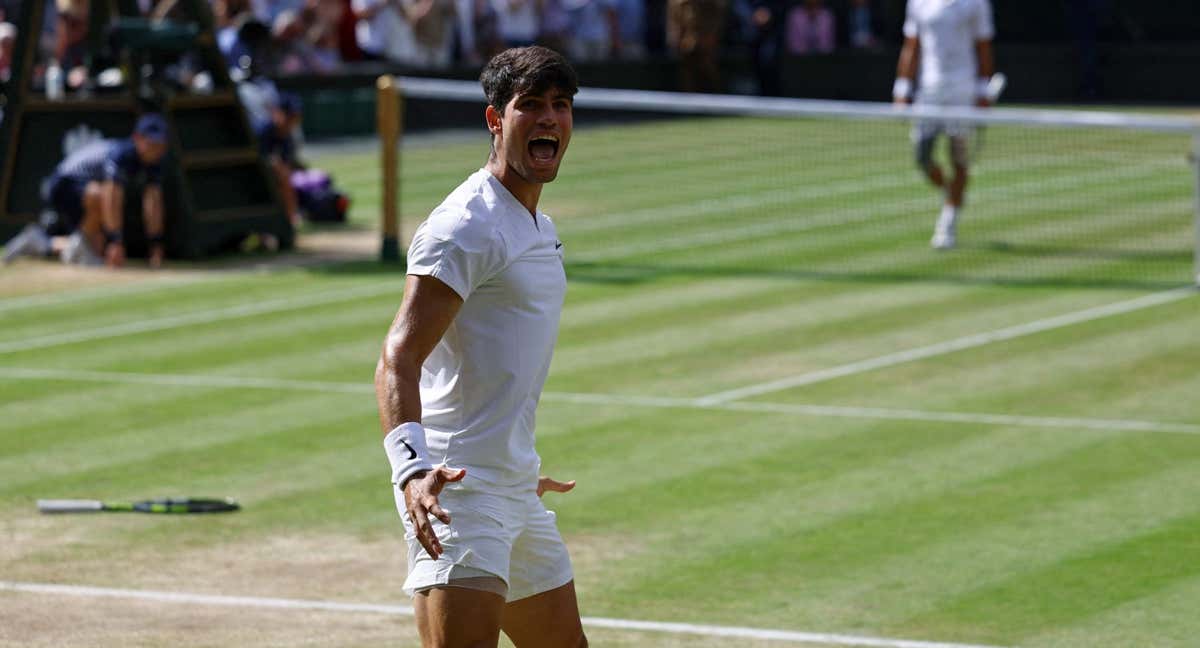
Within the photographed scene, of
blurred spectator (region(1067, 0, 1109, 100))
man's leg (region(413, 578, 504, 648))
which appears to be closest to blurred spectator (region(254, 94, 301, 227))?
man's leg (region(413, 578, 504, 648))

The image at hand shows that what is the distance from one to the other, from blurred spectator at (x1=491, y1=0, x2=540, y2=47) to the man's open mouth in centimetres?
2758

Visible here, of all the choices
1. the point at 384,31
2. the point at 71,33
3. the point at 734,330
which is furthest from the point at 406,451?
the point at 384,31

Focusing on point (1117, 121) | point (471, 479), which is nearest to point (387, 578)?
point (471, 479)

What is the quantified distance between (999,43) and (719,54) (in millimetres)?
5828

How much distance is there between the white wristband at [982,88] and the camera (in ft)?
62.5

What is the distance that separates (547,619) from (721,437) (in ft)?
18.2

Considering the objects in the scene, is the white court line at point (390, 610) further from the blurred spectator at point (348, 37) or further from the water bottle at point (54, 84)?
the blurred spectator at point (348, 37)

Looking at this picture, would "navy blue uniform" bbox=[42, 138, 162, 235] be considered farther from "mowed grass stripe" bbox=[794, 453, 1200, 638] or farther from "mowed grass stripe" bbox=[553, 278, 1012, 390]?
"mowed grass stripe" bbox=[794, 453, 1200, 638]

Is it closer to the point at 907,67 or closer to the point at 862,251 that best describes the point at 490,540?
the point at 862,251

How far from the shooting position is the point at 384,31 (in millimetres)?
31594

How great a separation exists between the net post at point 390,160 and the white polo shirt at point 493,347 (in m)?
12.8

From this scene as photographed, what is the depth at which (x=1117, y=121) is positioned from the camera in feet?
52.6

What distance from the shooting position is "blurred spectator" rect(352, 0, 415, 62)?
3142cm

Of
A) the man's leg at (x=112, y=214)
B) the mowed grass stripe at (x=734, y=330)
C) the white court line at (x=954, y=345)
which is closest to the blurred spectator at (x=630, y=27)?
the man's leg at (x=112, y=214)
